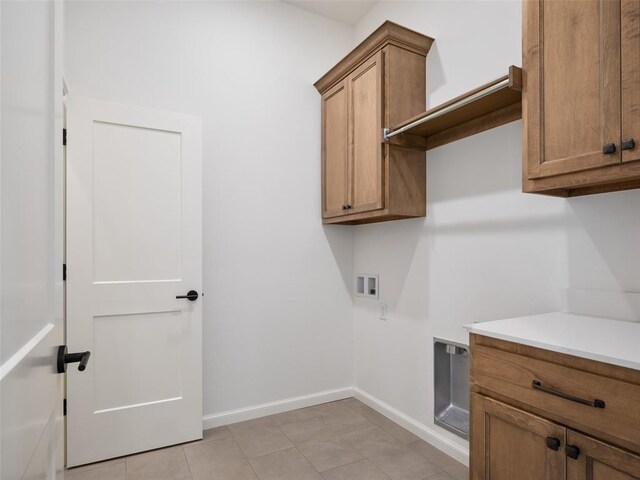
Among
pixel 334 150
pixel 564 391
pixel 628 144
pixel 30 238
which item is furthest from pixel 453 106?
pixel 30 238

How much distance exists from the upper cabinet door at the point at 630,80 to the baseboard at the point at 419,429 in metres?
1.77

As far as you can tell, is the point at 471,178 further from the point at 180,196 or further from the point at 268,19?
the point at 268,19

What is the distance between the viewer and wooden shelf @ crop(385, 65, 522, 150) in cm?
171

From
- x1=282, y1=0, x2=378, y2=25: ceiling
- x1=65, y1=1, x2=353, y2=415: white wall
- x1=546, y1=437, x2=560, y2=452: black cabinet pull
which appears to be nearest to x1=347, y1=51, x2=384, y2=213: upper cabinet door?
x1=65, y1=1, x2=353, y2=415: white wall

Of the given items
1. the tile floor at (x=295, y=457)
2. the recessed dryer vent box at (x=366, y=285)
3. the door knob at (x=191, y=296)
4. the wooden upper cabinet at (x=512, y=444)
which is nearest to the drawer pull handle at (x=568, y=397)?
the wooden upper cabinet at (x=512, y=444)

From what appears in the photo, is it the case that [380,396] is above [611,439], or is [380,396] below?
below

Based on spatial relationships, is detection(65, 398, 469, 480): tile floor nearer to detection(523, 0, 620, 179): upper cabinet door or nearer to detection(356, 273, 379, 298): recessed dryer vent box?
detection(356, 273, 379, 298): recessed dryer vent box

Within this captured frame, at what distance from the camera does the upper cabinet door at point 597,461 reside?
3.39 feet

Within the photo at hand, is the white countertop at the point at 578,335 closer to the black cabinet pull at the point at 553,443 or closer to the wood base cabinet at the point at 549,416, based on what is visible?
the wood base cabinet at the point at 549,416

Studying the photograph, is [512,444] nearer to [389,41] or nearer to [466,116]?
[466,116]

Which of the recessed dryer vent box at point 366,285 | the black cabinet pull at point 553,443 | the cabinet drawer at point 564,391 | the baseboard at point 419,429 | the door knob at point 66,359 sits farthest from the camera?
the recessed dryer vent box at point 366,285

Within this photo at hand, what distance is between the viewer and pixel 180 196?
2.50m

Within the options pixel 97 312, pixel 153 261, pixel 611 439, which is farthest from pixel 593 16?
pixel 97 312

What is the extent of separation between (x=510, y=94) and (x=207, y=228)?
2027 millimetres
